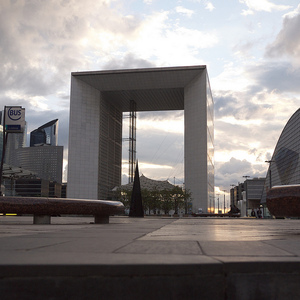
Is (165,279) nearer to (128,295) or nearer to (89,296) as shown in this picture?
(128,295)

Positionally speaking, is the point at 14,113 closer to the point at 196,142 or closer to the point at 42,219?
the point at 42,219

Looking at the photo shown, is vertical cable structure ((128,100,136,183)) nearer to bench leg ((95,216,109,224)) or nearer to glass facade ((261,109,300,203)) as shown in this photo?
glass facade ((261,109,300,203))

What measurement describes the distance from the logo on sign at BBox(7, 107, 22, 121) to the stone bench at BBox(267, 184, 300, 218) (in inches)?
672

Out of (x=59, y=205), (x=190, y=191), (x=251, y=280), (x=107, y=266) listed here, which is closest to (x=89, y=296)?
(x=107, y=266)

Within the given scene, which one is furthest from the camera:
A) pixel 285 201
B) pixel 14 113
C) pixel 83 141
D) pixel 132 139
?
pixel 132 139

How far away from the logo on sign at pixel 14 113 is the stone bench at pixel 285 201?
672 inches

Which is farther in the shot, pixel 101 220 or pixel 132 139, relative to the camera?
pixel 132 139

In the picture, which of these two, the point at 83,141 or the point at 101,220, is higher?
Result: the point at 83,141

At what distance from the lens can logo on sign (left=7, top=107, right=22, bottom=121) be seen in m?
21.2

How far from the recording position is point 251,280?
239 cm

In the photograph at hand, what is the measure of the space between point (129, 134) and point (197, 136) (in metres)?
21.8

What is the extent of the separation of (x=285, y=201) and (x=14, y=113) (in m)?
17.9

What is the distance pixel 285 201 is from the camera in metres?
6.89

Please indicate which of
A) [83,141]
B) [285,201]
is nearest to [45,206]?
[285,201]
